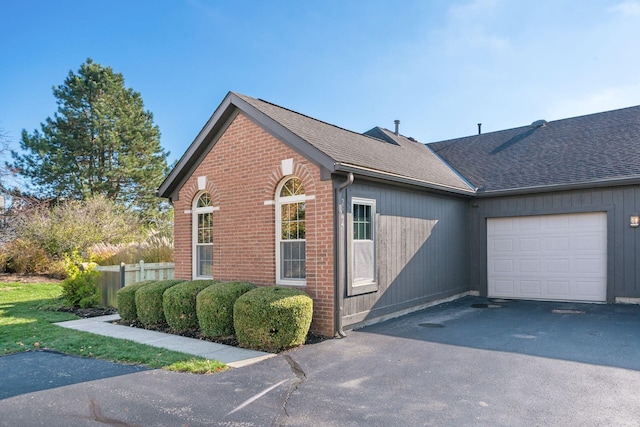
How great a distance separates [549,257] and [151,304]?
985cm

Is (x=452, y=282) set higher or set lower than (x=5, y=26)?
lower

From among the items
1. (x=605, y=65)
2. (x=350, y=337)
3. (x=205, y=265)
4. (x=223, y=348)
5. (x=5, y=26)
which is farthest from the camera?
(x=5, y=26)

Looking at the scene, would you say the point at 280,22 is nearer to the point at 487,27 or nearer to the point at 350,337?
the point at 487,27

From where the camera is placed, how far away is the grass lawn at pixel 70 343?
5930 millimetres

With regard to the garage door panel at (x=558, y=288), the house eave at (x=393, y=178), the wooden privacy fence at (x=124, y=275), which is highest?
the house eave at (x=393, y=178)

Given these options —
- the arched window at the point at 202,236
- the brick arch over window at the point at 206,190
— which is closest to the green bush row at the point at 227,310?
the arched window at the point at 202,236

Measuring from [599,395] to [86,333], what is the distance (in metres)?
8.14

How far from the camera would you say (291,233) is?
331 inches

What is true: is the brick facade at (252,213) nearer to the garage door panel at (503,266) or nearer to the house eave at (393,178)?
the house eave at (393,178)

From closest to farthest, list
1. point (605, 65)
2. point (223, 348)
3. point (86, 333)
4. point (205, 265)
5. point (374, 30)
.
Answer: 1. point (223, 348)
2. point (86, 333)
3. point (205, 265)
4. point (605, 65)
5. point (374, 30)

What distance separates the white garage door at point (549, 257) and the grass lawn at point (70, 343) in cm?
893

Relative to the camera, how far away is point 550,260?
11242mm

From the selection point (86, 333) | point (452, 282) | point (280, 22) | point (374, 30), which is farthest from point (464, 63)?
point (86, 333)

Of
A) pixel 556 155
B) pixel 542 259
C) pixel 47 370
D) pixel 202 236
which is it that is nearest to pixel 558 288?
pixel 542 259
